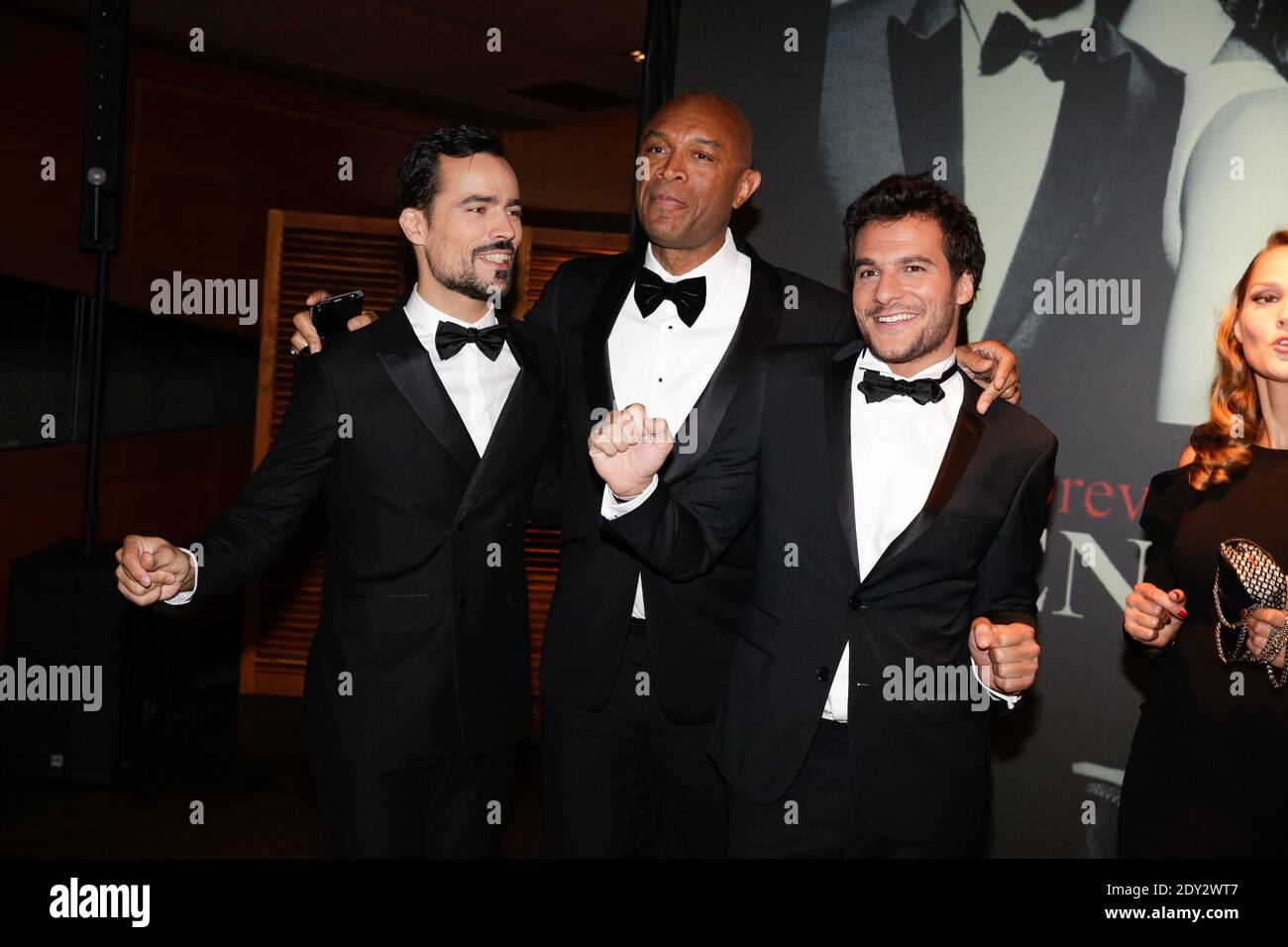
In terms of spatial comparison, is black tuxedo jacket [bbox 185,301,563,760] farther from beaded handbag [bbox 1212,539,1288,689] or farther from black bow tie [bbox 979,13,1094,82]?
black bow tie [bbox 979,13,1094,82]

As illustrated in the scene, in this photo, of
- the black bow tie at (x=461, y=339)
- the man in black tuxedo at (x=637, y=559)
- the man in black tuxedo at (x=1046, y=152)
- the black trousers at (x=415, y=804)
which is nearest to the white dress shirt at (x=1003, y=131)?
the man in black tuxedo at (x=1046, y=152)

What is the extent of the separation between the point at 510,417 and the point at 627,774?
2.80 feet

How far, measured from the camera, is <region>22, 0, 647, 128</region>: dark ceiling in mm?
6086

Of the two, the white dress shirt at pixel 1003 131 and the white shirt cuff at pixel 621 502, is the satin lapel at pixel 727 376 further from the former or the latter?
the white dress shirt at pixel 1003 131

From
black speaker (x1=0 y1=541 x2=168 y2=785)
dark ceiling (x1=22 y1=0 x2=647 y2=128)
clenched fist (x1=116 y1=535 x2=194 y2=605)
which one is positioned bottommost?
black speaker (x1=0 y1=541 x2=168 y2=785)

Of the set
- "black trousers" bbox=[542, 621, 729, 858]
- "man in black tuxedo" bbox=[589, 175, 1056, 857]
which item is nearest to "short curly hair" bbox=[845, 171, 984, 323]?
"man in black tuxedo" bbox=[589, 175, 1056, 857]

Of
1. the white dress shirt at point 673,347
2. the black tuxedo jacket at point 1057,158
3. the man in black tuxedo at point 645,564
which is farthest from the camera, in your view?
the black tuxedo jacket at point 1057,158

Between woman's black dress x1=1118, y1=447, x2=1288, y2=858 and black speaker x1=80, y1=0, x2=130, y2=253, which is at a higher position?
Answer: black speaker x1=80, y1=0, x2=130, y2=253

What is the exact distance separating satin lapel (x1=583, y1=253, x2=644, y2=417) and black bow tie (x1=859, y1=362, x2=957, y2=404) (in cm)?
66

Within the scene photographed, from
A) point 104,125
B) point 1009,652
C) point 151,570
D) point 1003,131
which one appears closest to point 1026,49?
point 1003,131

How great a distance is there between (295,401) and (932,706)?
1.43 meters

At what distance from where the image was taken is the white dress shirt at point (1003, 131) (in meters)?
3.74

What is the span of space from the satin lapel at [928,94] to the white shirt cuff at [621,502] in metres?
2.00

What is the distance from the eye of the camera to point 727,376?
2.81 m
